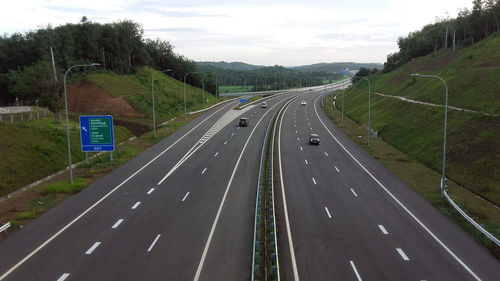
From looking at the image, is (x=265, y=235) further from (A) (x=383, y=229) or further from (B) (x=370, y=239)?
(A) (x=383, y=229)

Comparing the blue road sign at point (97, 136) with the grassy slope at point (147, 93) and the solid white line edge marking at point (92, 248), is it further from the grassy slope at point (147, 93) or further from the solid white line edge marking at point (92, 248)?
the grassy slope at point (147, 93)

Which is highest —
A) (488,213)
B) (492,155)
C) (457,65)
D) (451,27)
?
(451,27)

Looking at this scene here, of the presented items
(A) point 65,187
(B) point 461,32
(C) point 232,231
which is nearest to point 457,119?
(C) point 232,231

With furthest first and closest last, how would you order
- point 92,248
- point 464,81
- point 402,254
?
point 464,81 < point 92,248 < point 402,254

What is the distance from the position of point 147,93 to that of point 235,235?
7353 centimetres

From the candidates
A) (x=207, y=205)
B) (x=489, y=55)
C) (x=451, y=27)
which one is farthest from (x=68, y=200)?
(x=451, y=27)

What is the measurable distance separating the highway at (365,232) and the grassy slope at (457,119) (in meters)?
6.41

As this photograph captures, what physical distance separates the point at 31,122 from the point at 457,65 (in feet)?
243

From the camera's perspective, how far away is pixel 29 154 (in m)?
39.6

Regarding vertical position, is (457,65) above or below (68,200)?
above

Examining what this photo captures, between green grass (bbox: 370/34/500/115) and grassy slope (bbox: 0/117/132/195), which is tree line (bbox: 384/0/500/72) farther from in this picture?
grassy slope (bbox: 0/117/132/195)

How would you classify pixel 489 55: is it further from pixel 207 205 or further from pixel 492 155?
pixel 207 205

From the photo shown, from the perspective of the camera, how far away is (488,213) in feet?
91.6

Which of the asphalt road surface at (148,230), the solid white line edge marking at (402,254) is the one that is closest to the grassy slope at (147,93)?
the asphalt road surface at (148,230)
